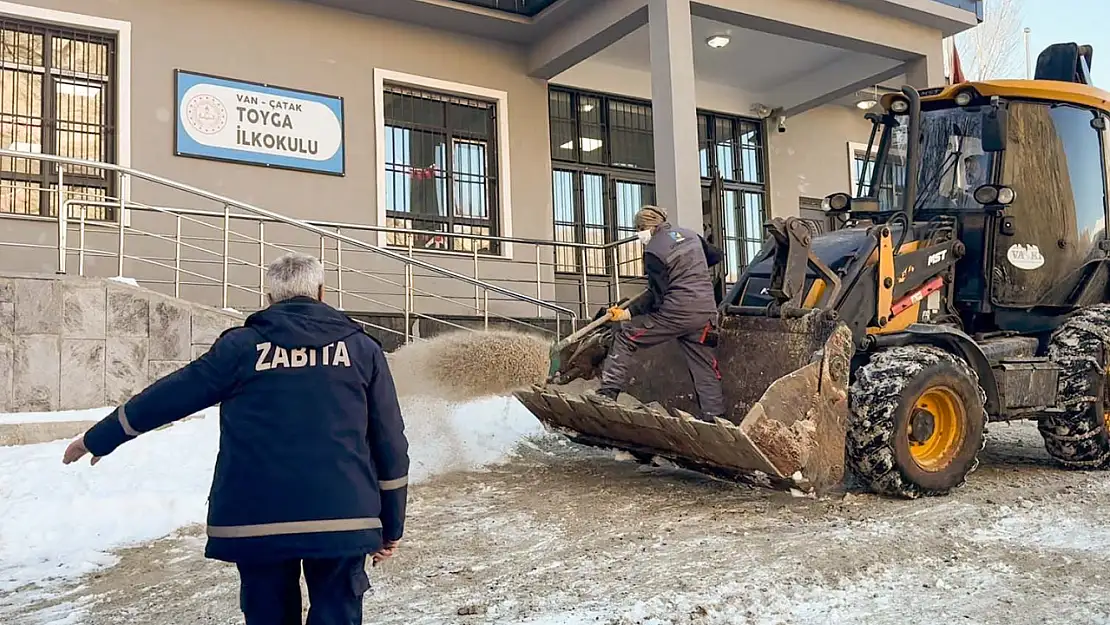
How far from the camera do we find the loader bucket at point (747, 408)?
519 centimetres

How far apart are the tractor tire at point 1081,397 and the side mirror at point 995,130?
60.8 inches

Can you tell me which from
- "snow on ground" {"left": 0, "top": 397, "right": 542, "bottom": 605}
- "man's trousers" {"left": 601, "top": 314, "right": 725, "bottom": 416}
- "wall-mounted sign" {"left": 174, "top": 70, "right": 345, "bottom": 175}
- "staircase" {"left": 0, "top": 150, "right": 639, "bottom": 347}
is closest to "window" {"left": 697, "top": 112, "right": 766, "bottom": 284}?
"staircase" {"left": 0, "top": 150, "right": 639, "bottom": 347}

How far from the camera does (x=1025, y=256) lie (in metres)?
7.05

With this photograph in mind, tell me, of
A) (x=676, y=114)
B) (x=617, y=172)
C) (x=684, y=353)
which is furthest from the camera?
(x=617, y=172)

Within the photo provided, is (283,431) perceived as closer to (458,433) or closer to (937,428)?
(937,428)

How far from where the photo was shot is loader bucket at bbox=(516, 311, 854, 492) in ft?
17.0

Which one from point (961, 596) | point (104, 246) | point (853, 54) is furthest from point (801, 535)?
point (853, 54)

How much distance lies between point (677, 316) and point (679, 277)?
0.94 feet

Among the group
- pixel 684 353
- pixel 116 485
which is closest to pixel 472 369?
pixel 684 353

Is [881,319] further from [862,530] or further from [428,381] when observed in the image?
[428,381]

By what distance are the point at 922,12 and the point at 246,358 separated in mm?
12493

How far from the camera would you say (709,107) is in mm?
15477

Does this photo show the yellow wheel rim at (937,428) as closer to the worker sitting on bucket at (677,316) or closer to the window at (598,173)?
the worker sitting on bucket at (677,316)

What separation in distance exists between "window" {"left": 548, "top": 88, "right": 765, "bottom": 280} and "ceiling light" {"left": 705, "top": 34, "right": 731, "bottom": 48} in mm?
1842
